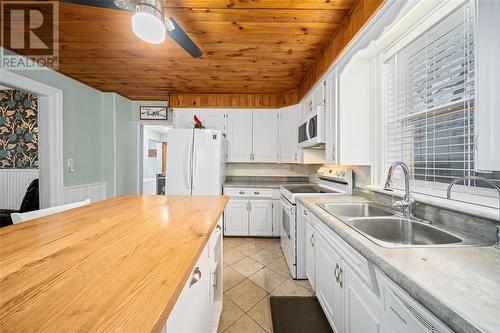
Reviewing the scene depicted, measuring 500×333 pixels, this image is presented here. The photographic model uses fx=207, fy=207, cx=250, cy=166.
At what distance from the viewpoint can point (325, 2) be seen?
1.53m

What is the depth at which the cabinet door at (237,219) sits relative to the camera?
3.24 metres

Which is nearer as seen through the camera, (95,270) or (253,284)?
(95,270)

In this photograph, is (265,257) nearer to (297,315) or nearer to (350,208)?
(297,315)

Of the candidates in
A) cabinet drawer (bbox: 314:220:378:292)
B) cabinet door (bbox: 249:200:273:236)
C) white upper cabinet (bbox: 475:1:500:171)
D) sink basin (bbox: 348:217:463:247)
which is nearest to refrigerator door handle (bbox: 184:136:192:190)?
cabinet door (bbox: 249:200:273:236)

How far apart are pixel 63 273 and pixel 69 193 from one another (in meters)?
2.95

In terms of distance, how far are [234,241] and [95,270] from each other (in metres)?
2.72

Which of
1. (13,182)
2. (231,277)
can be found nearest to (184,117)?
(231,277)

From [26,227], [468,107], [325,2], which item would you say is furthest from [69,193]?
[468,107]

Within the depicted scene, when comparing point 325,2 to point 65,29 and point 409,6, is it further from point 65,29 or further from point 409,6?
point 65,29

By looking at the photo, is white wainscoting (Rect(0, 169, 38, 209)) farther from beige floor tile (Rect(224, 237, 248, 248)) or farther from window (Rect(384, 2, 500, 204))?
window (Rect(384, 2, 500, 204))

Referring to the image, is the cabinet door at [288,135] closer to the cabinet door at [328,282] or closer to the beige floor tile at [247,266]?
the beige floor tile at [247,266]

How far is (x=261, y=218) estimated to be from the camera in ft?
10.6

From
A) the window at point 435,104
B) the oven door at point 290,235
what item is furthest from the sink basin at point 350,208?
the oven door at point 290,235

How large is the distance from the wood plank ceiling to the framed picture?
502mm
